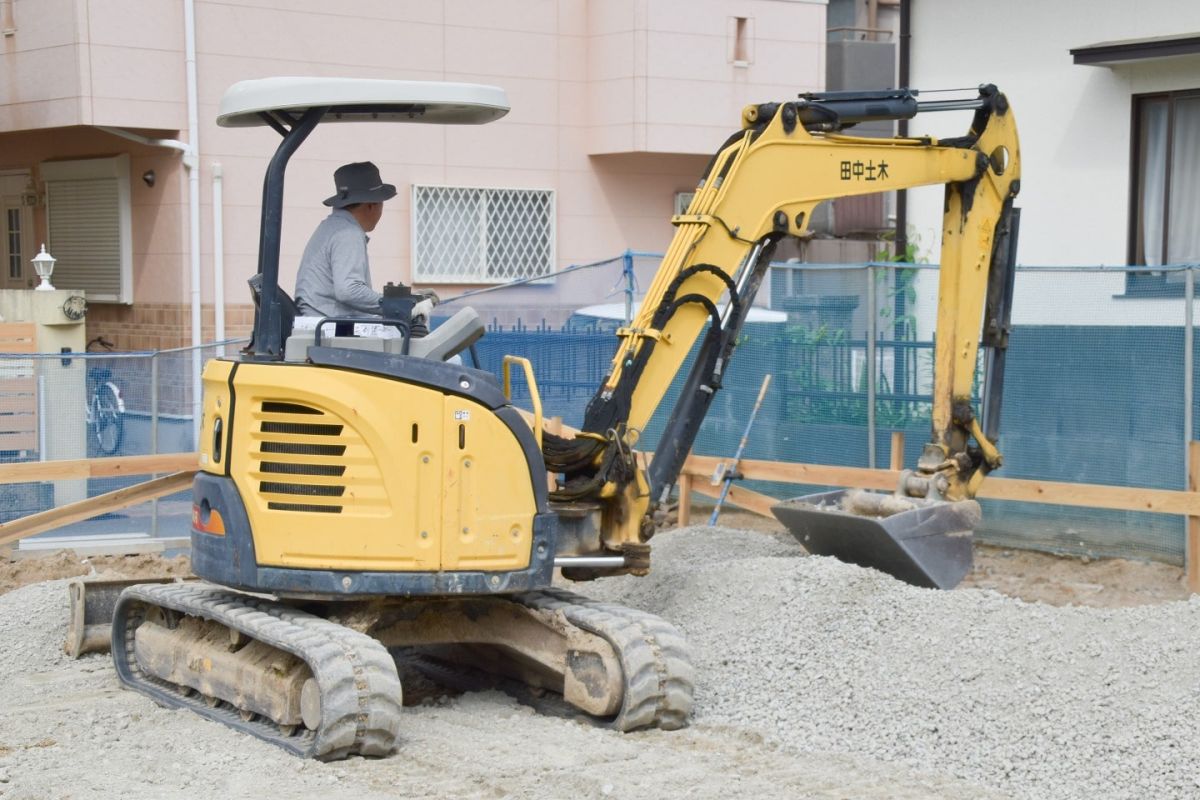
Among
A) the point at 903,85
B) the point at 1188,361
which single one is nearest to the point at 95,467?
the point at 1188,361

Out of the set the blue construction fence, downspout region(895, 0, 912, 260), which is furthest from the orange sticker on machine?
downspout region(895, 0, 912, 260)

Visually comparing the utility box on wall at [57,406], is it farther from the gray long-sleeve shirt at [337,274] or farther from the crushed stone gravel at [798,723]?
the gray long-sleeve shirt at [337,274]

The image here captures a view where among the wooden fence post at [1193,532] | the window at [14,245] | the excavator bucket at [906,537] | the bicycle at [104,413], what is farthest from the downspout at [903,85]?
the window at [14,245]

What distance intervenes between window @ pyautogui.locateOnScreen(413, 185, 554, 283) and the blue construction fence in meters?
3.89

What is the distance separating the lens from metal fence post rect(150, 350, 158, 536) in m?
12.3

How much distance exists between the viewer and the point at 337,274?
24.5 feet

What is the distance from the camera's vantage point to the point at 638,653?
7.31 m

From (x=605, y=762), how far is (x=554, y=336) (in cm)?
796

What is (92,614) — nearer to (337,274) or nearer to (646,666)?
(337,274)

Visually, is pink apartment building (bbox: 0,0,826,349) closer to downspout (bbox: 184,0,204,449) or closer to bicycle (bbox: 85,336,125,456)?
downspout (bbox: 184,0,204,449)

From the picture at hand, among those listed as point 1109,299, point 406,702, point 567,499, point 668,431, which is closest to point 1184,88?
point 1109,299

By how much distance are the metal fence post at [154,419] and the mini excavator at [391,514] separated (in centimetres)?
385

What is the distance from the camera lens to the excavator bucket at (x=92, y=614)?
29.5 feet

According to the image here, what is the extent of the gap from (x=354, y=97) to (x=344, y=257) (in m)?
0.74
